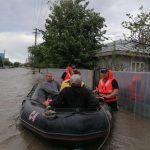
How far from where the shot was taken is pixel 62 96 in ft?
24.1

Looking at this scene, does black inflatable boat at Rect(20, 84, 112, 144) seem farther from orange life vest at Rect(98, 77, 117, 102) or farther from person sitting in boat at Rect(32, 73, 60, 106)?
orange life vest at Rect(98, 77, 117, 102)

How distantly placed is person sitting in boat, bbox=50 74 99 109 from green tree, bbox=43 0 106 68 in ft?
64.7

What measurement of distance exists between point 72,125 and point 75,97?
0.79 metres

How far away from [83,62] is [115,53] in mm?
4539

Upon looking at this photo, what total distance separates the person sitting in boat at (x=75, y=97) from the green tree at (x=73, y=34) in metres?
19.7

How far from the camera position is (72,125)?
6738 millimetres

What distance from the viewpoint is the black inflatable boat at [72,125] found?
265 inches

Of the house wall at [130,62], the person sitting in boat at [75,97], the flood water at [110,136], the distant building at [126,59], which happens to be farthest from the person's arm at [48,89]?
the house wall at [130,62]

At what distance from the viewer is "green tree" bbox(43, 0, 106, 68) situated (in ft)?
90.0

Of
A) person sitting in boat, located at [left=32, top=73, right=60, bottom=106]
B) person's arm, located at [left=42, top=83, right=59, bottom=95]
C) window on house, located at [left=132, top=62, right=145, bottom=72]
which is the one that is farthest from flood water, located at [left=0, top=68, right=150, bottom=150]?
window on house, located at [left=132, top=62, right=145, bottom=72]

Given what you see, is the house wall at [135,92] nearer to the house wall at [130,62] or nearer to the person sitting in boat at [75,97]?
the person sitting in boat at [75,97]

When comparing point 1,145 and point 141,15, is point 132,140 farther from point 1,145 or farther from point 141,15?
point 141,15

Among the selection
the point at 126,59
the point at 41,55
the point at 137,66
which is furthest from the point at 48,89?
the point at 41,55

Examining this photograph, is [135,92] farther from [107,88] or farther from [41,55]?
[41,55]
